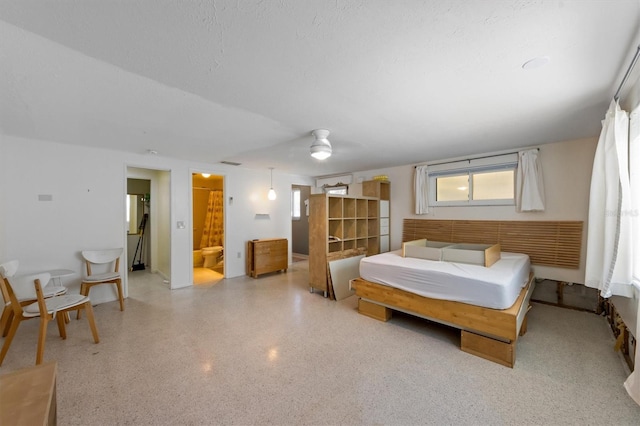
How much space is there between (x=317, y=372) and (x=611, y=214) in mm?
2726

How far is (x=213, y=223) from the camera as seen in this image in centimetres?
663

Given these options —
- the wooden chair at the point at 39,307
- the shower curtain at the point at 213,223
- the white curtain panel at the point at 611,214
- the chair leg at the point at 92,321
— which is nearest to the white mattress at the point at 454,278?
the white curtain panel at the point at 611,214

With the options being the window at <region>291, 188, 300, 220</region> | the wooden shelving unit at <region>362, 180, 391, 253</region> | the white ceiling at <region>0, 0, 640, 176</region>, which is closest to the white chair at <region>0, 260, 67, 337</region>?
the white ceiling at <region>0, 0, 640, 176</region>

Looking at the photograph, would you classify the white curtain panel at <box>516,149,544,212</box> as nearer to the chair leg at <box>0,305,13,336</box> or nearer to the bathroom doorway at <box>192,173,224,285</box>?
the bathroom doorway at <box>192,173,224,285</box>

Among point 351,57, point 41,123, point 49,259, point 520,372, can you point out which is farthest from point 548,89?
point 49,259

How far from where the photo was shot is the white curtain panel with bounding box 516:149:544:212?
3.60 metres

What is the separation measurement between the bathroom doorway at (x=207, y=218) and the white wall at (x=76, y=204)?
53.9 inches

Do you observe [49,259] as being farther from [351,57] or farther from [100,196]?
[351,57]

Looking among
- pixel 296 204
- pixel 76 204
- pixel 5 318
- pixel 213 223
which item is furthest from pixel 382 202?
pixel 5 318

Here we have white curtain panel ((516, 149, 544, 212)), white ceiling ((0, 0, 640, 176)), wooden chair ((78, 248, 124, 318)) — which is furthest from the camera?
white curtain panel ((516, 149, 544, 212))

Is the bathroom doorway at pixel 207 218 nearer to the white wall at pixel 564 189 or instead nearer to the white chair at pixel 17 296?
the white chair at pixel 17 296

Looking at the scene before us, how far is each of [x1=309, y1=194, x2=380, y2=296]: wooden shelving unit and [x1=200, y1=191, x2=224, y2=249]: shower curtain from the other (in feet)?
11.5

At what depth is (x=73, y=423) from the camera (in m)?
1.53

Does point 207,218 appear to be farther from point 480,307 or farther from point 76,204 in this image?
point 480,307
